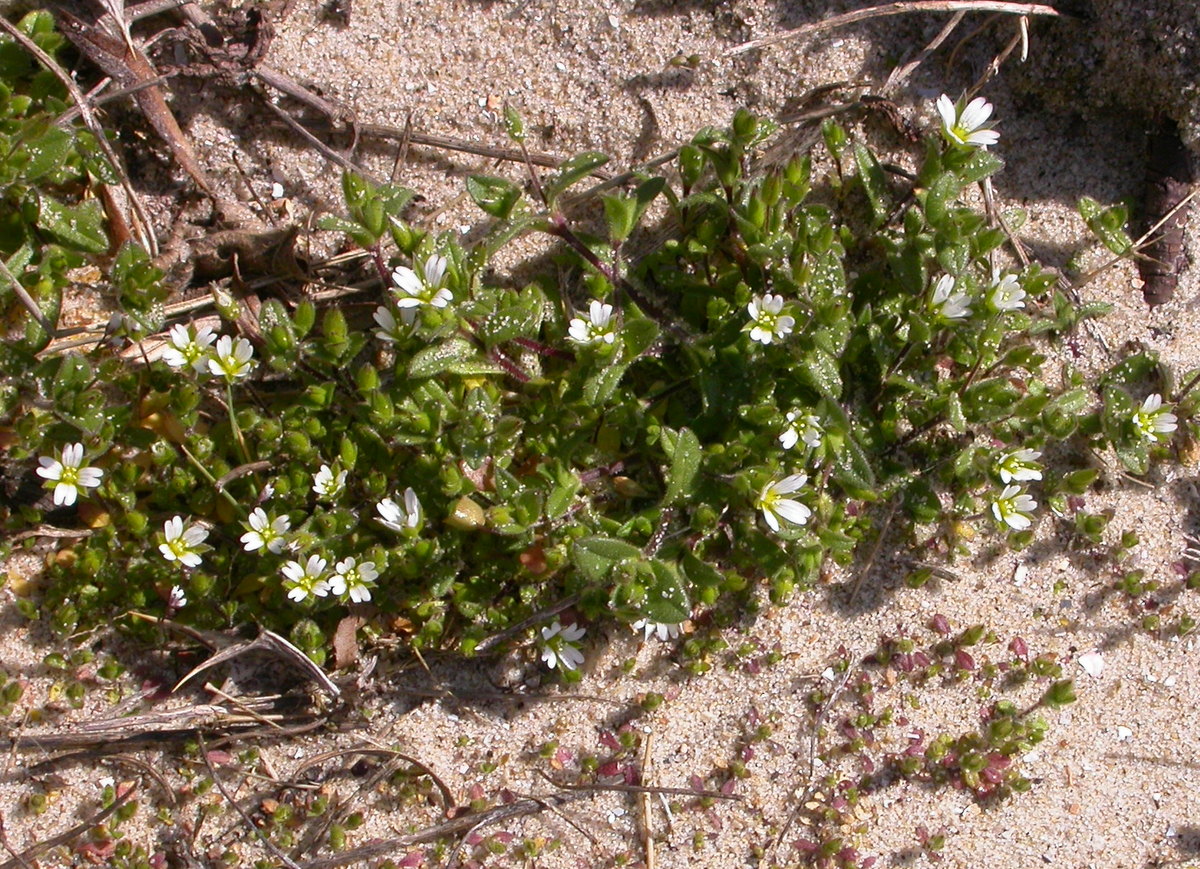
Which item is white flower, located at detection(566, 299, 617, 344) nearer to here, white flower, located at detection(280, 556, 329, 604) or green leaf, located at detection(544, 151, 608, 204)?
green leaf, located at detection(544, 151, 608, 204)

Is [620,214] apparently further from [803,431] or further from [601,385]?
[803,431]

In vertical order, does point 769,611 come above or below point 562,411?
below

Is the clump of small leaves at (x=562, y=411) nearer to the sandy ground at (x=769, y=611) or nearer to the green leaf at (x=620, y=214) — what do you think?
the green leaf at (x=620, y=214)

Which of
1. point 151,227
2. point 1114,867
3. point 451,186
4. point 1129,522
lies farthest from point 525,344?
point 1114,867

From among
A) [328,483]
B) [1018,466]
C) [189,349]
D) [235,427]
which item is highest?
[189,349]


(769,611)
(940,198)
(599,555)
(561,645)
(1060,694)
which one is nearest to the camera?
(599,555)

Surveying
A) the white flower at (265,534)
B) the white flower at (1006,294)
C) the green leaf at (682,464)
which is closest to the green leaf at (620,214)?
the green leaf at (682,464)

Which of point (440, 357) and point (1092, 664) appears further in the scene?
point (1092, 664)

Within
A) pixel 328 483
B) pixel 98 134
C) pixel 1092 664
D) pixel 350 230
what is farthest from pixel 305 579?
pixel 1092 664
